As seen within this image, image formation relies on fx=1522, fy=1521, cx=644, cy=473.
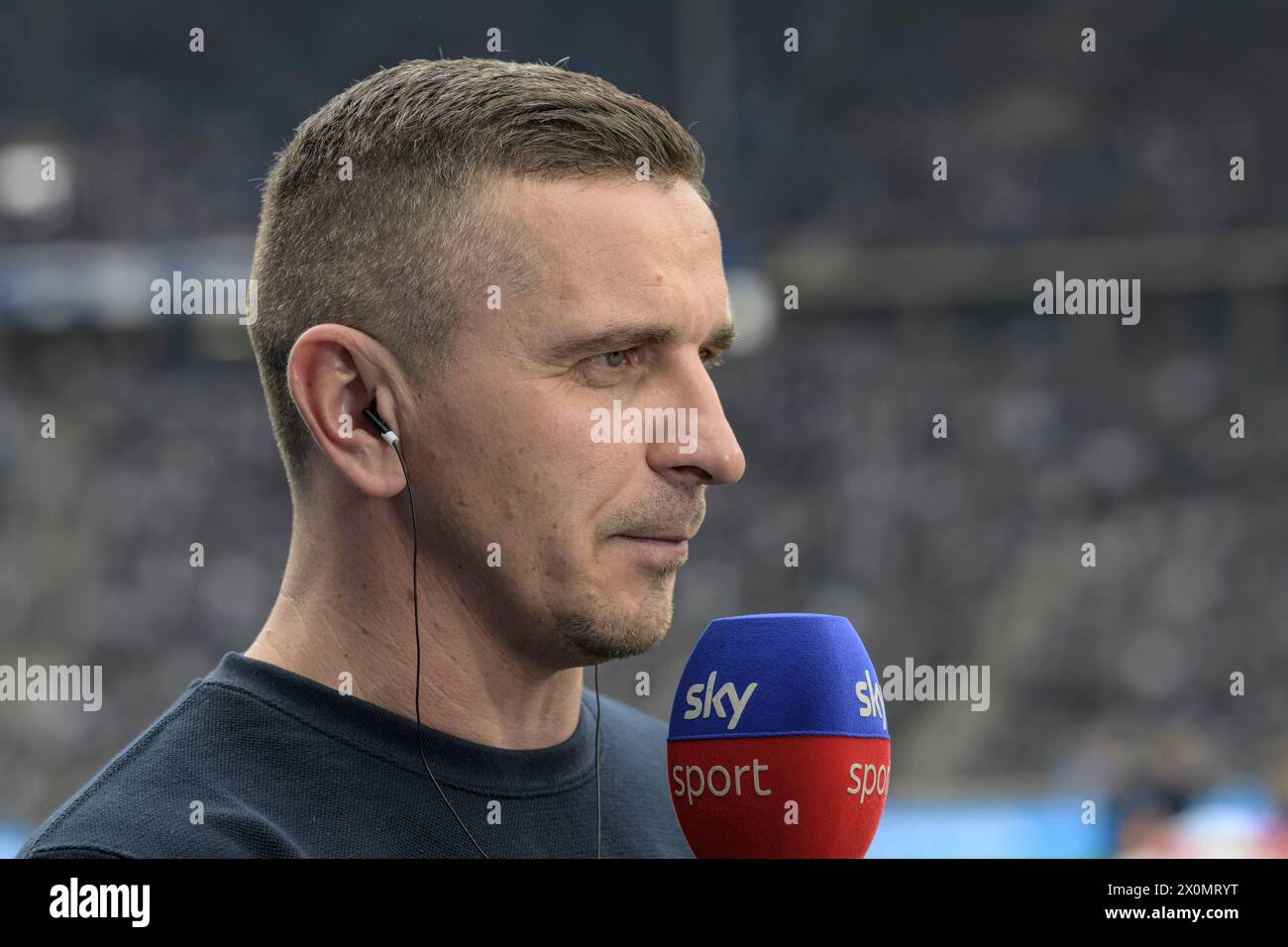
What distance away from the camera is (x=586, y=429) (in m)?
1.13

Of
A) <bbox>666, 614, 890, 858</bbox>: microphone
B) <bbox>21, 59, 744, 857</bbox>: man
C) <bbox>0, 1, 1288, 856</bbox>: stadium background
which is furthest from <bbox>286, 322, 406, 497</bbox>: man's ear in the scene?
<bbox>0, 1, 1288, 856</bbox>: stadium background

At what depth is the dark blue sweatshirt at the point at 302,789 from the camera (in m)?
1.08

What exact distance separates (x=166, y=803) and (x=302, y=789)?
0.34 ft

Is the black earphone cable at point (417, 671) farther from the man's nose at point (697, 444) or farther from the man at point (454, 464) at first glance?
the man's nose at point (697, 444)

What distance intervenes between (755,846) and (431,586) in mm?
326

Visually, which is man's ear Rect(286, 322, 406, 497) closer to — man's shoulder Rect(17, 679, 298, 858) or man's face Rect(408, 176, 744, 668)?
man's face Rect(408, 176, 744, 668)

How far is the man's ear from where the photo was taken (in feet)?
3.84

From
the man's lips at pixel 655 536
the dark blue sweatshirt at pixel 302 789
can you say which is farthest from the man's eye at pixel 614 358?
the dark blue sweatshirt at pixel 302 789

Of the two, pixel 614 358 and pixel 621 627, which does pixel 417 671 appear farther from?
pixel 614 358

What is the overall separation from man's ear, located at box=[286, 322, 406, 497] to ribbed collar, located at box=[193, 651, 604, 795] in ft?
0.56

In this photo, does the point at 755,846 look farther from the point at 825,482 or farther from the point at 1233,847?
the point at 825,482

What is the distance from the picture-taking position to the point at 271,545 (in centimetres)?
925

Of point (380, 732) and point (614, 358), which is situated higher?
point (614, 358)

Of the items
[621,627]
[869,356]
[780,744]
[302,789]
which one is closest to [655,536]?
[621,627]
